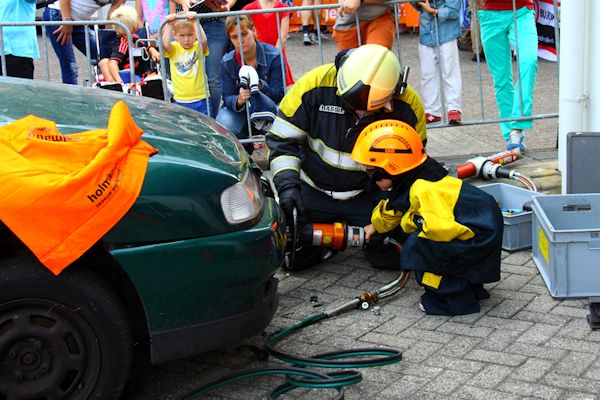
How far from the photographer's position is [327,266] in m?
5.63

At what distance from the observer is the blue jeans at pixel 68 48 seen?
32.5 feet

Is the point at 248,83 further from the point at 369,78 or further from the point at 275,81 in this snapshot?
the point at 369,78

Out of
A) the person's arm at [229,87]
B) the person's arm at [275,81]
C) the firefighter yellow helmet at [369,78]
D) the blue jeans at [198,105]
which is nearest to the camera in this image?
the firefighter yellow helmet at [369,78]

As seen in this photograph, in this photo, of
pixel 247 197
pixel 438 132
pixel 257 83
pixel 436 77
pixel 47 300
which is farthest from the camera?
pixel 438 132

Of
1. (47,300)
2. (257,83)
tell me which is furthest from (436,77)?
(47,300)

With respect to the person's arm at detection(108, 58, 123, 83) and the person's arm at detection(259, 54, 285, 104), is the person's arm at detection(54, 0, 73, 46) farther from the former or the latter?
the person's arm at detection(259, 54, 285, 104)

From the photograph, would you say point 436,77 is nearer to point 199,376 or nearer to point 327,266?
point 327,266

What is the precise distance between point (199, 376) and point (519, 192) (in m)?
2.68

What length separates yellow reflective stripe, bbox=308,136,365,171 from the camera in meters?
5.54

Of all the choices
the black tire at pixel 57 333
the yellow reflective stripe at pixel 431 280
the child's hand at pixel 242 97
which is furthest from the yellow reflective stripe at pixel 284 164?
the black tire at pixel 57 333

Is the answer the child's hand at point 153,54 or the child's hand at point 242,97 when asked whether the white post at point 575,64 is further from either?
the child's hand at point 153,54

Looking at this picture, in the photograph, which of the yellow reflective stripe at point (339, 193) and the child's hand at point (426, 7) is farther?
the child's hand at point (426, 7)

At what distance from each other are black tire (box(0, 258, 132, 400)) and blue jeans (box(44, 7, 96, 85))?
258 inches

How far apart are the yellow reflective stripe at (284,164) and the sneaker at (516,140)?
2584 mm
